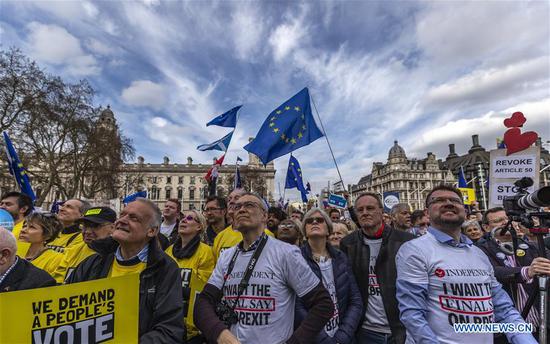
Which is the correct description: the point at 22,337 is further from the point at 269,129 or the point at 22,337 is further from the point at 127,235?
the point at 269,129

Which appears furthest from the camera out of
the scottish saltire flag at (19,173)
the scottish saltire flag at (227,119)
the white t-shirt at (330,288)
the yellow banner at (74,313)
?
the scottish saltire flag at (19,173)

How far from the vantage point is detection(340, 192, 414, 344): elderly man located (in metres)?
2.86

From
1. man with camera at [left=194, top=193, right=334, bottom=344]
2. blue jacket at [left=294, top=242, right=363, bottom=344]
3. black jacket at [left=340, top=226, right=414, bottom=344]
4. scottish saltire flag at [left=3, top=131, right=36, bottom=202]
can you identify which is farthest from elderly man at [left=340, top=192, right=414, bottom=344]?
scottish saltire flag at [left=3, top=131, right=36, bottom=202]

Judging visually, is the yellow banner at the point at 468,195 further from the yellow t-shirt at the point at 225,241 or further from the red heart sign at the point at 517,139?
the yellow t-shirt at the point at 225,241

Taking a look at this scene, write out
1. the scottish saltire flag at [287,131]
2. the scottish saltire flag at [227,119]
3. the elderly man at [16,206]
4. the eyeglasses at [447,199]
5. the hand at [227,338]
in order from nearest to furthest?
the hand at [227,338], the eyeglasses at [447,199], the elderly man at [16,206], the scottish saltire flag at [287,131], the scottish saltire flag at [227,119]

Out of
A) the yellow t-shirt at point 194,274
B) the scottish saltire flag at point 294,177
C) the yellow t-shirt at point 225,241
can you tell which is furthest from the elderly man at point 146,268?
the scottish saltire flag at point 294,177

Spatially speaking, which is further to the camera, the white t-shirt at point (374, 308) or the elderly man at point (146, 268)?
the white t-shirt at point (374, 308)

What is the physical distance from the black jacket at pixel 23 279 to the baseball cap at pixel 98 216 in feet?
3.04

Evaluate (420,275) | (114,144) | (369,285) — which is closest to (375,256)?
(369,285)

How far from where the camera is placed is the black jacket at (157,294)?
2.12 m

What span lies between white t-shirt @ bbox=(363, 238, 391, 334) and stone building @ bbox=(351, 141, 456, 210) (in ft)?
294

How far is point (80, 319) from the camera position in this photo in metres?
1.66

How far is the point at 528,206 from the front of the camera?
2.56m

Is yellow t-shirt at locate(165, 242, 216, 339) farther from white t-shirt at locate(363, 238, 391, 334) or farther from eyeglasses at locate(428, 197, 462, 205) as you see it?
eyeglasses at locate(428, 197, 462, 205)
